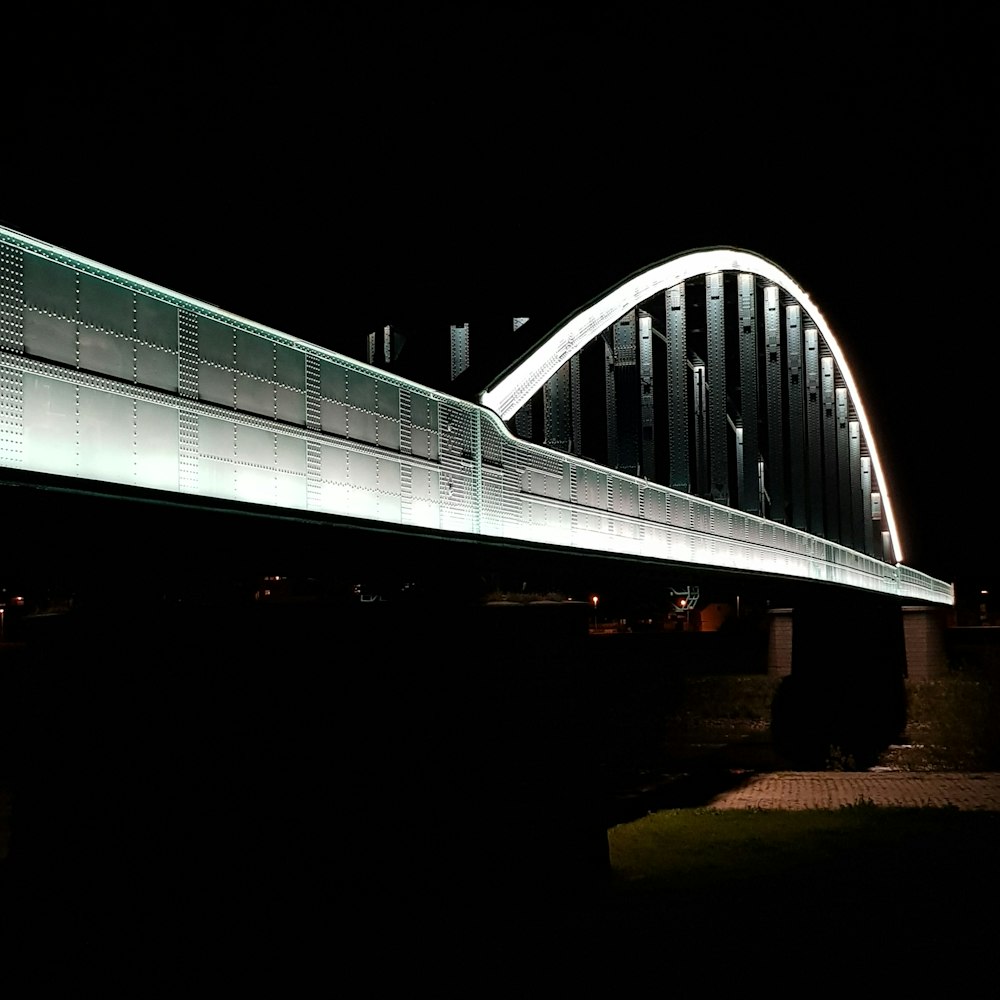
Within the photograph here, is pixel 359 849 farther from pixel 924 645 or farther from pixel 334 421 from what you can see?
pixel 924 645

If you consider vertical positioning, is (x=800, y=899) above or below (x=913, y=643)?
below

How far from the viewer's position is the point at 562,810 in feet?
49.9

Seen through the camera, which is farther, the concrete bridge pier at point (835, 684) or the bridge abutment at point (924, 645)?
the bridge abutment at point (924, 645)

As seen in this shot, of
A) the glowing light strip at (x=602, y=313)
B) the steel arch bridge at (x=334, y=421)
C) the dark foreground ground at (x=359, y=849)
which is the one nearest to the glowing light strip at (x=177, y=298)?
the steel arch bridge at (x=334, y=421)

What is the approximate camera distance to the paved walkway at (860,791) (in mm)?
26844

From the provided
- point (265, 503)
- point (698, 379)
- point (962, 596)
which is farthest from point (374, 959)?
point (962, 596)

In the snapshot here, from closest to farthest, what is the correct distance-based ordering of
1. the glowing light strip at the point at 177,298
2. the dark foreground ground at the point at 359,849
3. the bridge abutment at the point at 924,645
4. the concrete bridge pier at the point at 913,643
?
the glowing light strip at the point at 177,298, the dark foreground ground at the point at 359,849, the concrete bridge pier at the point at 913,643, the bridge abutment at the point at 924,645

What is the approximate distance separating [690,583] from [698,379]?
15.0 metres

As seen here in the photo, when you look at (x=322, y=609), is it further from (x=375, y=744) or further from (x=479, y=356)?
(x=479, y=356)

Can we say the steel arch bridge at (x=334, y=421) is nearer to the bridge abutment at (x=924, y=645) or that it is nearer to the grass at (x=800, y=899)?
the grass at (x=800, y=899)

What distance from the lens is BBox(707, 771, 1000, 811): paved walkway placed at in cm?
2684

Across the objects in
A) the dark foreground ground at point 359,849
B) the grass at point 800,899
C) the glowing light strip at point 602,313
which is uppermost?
the glowing light strip at point 602,313

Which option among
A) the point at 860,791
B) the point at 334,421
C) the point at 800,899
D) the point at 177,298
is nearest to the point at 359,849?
the point at 334,421

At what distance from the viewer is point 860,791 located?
95.3ft
